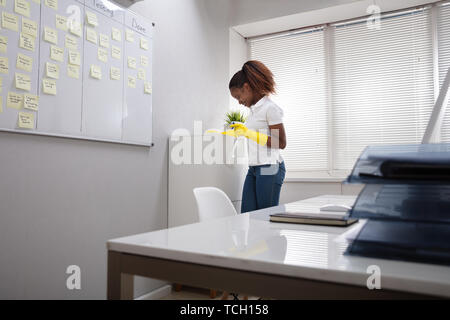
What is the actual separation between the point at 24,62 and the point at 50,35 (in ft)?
0.71

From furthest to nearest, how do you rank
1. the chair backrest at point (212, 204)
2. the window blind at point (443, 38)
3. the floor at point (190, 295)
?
the window blind at point (443, 38) < the floor at point (190, 295) < the chair backrest at point (212, 204)

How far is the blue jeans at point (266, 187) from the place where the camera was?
2.34 metres

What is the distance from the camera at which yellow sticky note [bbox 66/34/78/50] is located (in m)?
1.81

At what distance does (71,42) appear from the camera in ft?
6.02

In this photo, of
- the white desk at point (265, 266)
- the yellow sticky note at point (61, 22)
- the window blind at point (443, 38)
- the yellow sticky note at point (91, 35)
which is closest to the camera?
the white desk at point (265, 266)

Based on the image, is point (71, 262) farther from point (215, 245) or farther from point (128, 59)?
point (215, 245)

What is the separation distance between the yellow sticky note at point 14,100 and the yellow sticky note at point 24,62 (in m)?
0.13

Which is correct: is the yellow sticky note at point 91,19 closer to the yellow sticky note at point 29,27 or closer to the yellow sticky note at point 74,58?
the yellow sticky note at point 74,58

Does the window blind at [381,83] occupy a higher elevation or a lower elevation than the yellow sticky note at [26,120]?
higher

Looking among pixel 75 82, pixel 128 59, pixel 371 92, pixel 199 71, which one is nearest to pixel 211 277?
pixel 75 82

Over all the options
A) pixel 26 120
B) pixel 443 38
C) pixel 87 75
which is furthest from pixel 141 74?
pixel 443 38

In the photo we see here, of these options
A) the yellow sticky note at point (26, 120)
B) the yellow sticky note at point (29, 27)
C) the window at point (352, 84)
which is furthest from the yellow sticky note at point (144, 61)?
the window at point (352, 84)

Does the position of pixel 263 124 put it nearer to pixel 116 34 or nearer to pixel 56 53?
pixel 116 34

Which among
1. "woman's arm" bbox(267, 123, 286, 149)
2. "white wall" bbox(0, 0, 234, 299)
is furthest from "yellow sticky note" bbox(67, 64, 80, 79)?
"woman's arm" bbox(267, 123, 286, 149)
